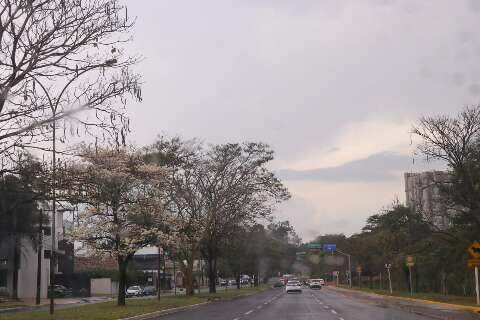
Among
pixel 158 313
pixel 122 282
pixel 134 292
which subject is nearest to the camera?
pixel 158 313

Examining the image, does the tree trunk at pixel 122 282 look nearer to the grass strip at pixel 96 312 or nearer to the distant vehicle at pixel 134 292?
the grass strip at pixel 96 312

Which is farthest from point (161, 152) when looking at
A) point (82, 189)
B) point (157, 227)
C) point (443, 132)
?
point (82, 189)

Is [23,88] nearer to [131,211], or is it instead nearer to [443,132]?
[131,211]

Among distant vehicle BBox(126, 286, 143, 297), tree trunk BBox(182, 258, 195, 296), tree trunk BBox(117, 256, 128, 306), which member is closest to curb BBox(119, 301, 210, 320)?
tree trunk BBox(117, 256, 128, 306)

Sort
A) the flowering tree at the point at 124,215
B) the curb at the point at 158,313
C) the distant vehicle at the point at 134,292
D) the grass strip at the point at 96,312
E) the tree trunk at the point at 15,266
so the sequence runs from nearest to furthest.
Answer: the grass strip at the point at 96,312 → the curb at the point at 158,313 → the flowering tree at the point at 124,215 → the tree trunk at the point at 15,266 → the distant vehicle at the point at 134,292

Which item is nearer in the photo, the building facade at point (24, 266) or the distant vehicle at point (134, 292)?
the building facade at point (24, 266)

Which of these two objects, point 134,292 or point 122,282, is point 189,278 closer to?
point 134,292

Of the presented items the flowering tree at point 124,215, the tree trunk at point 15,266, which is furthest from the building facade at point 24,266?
the flowering tree at point 124,215

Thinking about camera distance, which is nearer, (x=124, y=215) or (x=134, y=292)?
(x=124, y=215)

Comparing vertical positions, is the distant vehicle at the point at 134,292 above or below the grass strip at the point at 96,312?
below

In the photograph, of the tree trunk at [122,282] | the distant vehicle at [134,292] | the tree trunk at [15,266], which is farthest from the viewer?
the distant vehicle at [134,292]

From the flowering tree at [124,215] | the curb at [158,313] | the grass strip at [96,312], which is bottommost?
the curb at [158,313]

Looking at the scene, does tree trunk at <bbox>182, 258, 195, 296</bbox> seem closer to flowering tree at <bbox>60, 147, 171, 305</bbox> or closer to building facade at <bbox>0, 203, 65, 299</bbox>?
building facade at <bbox>0, 203, 65, 299</bbox>

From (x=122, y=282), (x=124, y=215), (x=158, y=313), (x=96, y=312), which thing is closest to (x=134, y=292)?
(x=122, y=282)
